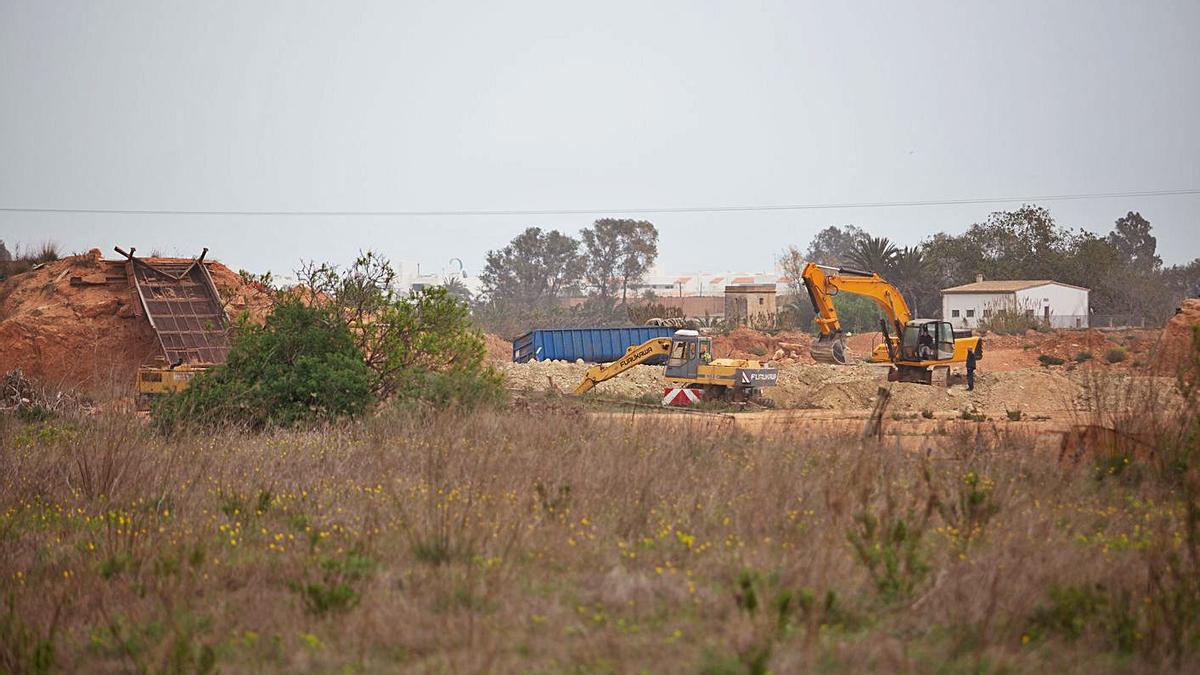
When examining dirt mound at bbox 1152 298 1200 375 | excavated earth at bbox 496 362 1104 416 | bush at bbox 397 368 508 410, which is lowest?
excavated earth at bbox 496 362 1104 416

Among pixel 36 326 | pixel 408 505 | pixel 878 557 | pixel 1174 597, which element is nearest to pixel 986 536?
pixel 878 557

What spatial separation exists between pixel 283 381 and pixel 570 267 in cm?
8781

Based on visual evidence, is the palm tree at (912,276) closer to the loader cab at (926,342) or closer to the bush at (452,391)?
the loader cab at (926,342)

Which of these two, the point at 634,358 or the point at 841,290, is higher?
the point at 841,290

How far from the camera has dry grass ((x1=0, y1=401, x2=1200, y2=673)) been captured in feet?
24.2

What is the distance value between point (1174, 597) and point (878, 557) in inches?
80.5

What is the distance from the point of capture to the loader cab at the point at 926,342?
32.0 meters

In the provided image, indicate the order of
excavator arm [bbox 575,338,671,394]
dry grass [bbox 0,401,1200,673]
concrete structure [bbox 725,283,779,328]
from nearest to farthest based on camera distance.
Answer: dry grass [bbox 0,401,1200,673]
excavator arm [bbox 575,338,671,394]
concrete structure [bbox 725,283,779,328]

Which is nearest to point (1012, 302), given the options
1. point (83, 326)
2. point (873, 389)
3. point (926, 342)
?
point (926, 342)

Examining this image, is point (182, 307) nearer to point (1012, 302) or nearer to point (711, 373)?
point (711, 373)

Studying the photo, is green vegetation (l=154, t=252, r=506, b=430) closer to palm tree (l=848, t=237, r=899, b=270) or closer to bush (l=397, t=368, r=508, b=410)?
bush (l=397, t=368, r=508, b=410)

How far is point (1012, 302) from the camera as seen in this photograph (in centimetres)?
6562

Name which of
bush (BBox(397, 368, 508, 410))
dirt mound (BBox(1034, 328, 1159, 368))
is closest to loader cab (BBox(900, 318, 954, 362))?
dirt mound (BBox(1034, 328, 1159, 368))

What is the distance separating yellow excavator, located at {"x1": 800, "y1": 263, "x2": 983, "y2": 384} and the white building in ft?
105
